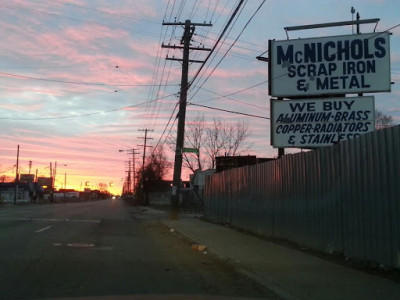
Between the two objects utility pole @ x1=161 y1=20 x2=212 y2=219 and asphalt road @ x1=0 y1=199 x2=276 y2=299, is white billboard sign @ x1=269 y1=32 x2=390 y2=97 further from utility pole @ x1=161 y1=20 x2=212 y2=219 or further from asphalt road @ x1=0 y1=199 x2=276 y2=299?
utility pole @ x1=161 y1=20 x2=212 y2=219

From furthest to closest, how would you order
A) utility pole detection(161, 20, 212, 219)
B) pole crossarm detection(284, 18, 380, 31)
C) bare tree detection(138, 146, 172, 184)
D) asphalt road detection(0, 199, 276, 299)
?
bare tree detection(138, 146, 172, 184), utility pole detection(161, 20, 212, 219), pole crossarm detection(284, 18, 380, 31), asphalt road detection(0, 199, 276, 299)

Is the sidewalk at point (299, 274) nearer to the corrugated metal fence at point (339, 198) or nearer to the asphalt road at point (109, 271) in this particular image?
the asphalt road at point (109, 271)

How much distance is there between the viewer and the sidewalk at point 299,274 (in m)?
7.54

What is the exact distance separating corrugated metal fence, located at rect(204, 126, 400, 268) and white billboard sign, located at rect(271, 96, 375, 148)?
4.79ft

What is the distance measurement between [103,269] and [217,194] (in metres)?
15.0

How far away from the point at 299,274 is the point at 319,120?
843 centimetres

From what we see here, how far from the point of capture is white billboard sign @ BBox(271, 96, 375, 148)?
53.4ft

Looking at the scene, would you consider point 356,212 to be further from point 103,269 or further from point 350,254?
point 103,269

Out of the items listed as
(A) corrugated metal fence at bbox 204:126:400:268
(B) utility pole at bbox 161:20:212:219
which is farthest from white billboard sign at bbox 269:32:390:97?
(B) utility pole at bbox 161:20:212:219

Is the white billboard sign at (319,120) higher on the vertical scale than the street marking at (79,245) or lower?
higher

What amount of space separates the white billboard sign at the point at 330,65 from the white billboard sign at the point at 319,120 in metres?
0.37

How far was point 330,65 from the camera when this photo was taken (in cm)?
1662

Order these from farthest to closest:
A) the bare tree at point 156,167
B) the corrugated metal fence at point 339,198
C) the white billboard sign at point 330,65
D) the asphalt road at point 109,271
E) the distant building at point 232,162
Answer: the bare tree at point 156,167 < the distant building at point 232,162 < the white billboard sign at point 330,65 < the corrugated metal fence at point 339,198 < the asphalt road at point 109,271

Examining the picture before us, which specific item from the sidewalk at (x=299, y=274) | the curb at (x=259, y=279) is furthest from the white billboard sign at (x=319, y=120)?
the curb at (x=259, y=279)
